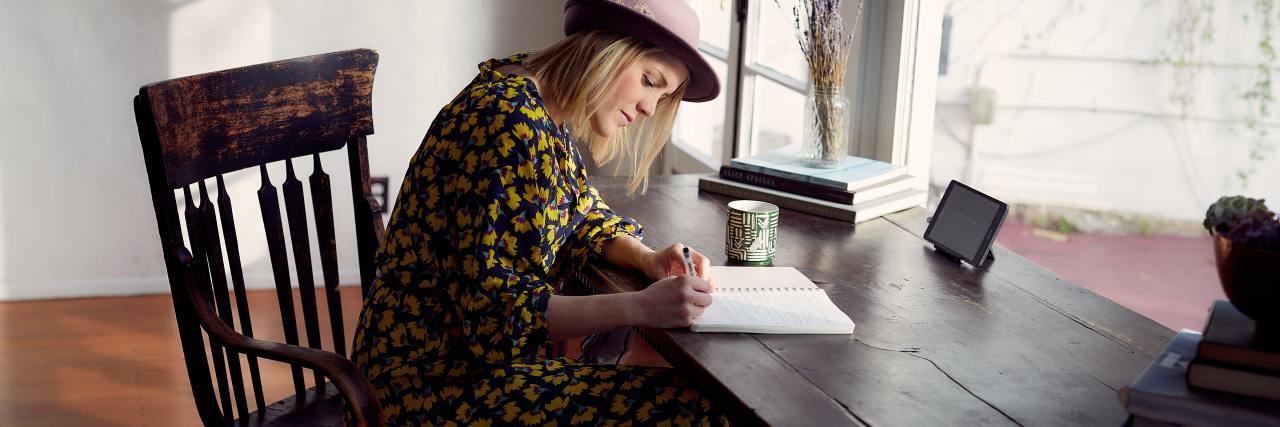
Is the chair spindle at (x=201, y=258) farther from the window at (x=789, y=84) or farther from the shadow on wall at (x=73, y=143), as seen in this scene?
the shadow on wall at (x=73, y=143)

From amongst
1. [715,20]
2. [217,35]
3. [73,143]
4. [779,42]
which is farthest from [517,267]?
[73,143]

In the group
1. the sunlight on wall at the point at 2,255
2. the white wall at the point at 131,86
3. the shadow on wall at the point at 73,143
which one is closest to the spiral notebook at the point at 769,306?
the white wall at the point at 131,86

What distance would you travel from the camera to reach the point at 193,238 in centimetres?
153

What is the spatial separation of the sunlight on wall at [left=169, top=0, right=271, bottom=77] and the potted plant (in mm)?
2990

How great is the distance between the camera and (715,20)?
122 inches

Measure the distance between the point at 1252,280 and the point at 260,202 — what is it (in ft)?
4.31

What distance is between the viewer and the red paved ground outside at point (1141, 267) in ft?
5.79

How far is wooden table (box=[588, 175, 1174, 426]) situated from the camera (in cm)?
110

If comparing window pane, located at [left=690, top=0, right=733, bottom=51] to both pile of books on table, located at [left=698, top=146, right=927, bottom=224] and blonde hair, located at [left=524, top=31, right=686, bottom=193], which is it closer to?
pile of books on table, located at [left=698, top=146, right=927, bottom=224]

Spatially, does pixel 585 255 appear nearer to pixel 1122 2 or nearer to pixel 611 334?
pixel 611 334

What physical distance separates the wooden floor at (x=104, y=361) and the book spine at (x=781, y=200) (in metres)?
0.84

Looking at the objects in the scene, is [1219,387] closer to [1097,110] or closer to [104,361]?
[1097,110]

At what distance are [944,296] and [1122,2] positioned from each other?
2.01 ft

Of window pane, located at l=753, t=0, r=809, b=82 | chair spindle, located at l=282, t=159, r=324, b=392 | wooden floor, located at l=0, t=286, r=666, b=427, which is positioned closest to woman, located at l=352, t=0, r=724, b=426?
chair spindle, located at l=282, t=159, r=324, b=392
